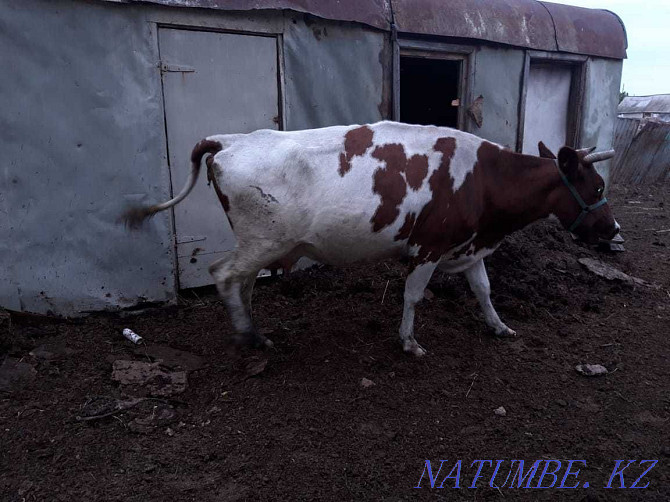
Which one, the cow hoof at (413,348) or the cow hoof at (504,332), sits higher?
the cow hoof at (413,348)

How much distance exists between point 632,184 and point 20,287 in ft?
51.5

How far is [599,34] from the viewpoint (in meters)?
8.76

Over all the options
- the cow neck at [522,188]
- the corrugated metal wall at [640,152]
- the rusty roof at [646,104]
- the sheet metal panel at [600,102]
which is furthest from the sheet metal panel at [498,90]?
the rusty roof at [646,104]

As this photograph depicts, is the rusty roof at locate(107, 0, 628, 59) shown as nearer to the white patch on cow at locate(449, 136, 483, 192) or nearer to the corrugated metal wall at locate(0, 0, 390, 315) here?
the corrugated metal wall at locate(0, 0, 390, 315)

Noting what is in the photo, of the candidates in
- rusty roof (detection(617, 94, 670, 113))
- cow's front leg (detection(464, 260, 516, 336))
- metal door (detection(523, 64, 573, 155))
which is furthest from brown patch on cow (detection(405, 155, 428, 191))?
rusty roof (detection(617, 94, 670, 113))

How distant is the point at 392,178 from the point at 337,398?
1.58 m

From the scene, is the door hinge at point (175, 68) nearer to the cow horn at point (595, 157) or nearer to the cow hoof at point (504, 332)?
the cow horn at point (595, 157)

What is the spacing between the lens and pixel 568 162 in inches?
171

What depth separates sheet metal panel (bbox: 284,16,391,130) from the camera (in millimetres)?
5852

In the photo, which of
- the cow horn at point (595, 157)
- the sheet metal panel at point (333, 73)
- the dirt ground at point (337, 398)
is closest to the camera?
the dirt ground at point (337, 398)

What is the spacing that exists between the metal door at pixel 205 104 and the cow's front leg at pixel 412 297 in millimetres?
2298

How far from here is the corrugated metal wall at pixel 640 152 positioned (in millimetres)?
15586

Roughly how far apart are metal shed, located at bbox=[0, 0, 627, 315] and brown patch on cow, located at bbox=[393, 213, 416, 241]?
7.75 feet

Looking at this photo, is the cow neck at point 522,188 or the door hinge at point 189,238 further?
the door hinge at point 189,238
